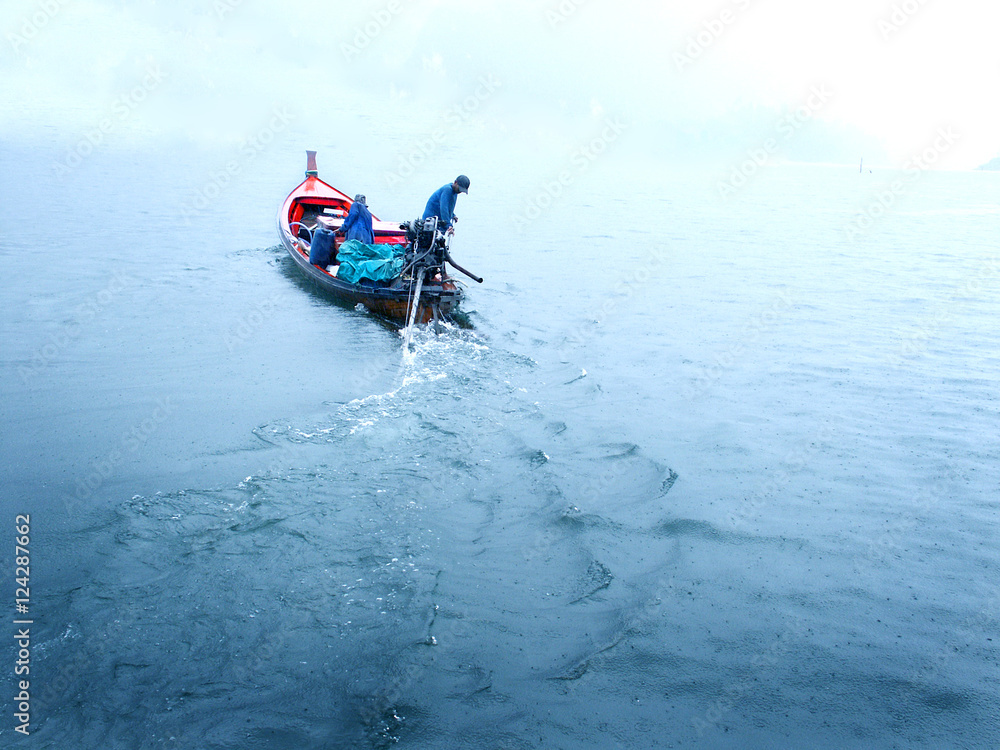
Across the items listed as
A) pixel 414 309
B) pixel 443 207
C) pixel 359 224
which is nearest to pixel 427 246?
pixel 443 207

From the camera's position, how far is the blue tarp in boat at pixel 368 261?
1225 cm

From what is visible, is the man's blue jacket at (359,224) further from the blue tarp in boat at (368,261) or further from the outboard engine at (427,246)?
the outboard engine at (427,246)

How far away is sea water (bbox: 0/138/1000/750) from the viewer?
4.65m

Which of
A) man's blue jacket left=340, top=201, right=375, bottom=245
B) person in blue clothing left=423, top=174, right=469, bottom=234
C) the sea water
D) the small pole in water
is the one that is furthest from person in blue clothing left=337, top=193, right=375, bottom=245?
the small pole in water

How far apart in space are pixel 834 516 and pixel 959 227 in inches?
1302

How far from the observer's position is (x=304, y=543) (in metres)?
6.16

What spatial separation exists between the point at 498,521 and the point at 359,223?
8662 mm

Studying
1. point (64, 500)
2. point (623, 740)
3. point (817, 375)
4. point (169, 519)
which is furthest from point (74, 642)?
point (817, 375)

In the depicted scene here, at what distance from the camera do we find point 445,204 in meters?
12.3

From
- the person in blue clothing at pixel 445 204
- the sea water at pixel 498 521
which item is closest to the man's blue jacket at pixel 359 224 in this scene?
the person in blue clothing at pixel 445 204

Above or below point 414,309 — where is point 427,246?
above

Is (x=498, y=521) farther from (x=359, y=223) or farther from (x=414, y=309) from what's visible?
(x=359, y=223)

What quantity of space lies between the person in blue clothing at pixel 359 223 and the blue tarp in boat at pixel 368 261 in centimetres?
66

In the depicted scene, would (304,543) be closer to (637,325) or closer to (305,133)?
(637,325)
